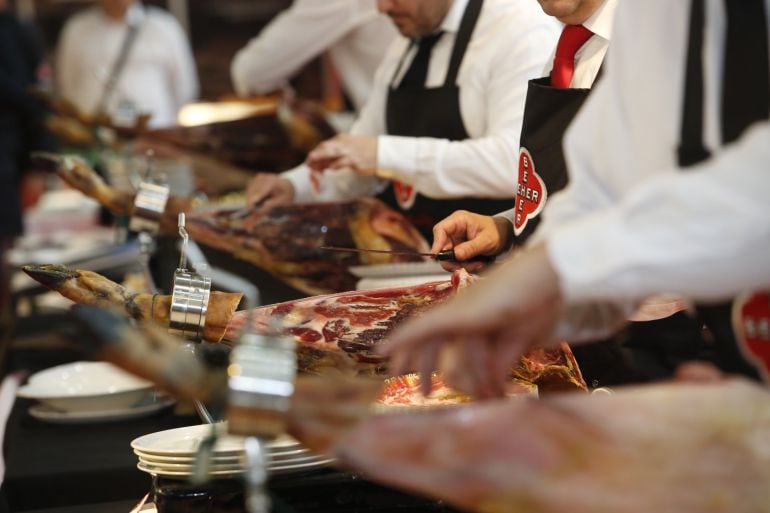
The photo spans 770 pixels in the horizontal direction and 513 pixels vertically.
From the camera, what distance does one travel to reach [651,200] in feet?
3.71

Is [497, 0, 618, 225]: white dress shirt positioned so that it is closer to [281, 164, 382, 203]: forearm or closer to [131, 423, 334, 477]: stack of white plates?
[131, 423, 334, 477]: stack of white plates

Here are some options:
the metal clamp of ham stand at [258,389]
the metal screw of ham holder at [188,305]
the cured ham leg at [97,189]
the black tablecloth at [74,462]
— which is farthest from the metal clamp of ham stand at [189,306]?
the cured ham leg at [97,189]

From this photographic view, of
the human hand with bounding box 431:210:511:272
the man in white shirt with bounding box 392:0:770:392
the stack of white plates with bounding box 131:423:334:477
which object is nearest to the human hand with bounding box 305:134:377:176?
the human hand with bounding box 431:210:511:272

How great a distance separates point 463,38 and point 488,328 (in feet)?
5.82

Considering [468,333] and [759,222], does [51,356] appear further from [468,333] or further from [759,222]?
[759,222]

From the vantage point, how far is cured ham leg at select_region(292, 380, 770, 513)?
112 cm

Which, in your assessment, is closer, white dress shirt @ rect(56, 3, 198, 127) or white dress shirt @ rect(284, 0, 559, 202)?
white dress shirt @ rect(284, 0, 559, 202)

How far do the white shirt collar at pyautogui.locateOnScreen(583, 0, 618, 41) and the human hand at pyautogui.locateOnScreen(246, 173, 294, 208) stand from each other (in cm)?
133

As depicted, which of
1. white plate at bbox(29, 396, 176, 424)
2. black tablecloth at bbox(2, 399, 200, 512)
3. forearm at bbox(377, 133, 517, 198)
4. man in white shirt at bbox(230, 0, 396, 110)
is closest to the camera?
black tablecloth at bbox(2, 399, 200, 512)

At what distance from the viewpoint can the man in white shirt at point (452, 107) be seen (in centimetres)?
271

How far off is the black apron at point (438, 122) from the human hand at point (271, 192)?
0.38m

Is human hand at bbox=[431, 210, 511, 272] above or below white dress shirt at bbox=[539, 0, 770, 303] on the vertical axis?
below

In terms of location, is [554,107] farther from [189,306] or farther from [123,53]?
[123,53]

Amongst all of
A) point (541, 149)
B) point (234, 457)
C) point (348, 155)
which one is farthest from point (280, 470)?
point (348, 155)
